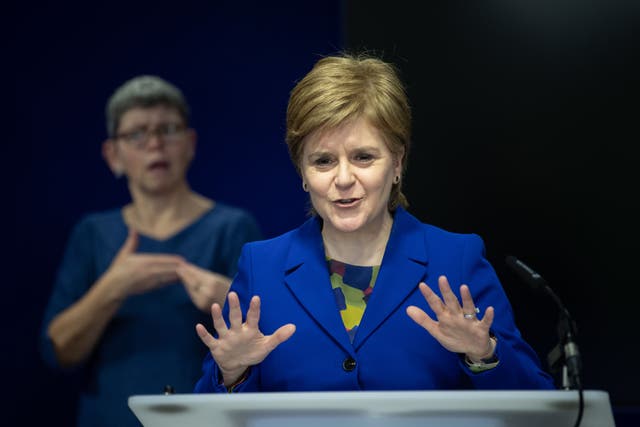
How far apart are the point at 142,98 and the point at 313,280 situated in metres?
1.70

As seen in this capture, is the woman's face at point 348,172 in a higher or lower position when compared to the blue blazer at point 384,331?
A: higher

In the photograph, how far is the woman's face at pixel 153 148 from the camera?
3279 millimetres

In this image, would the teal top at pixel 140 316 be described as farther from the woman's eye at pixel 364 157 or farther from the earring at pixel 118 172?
the woman's eye at pixel 364 157

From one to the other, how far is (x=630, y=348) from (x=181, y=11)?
6.82ft

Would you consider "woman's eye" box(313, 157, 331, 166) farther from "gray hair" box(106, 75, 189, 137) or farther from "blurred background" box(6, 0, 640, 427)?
"gray hair" box(106, 75, 189, 137)

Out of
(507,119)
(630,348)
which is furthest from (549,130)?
(630,348)

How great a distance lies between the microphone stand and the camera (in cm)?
149

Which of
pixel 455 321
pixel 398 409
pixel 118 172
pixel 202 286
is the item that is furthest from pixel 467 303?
pixel 118 172

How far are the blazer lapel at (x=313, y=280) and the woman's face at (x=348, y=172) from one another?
9cm

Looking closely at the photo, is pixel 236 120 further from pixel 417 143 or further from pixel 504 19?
pixel 504 19

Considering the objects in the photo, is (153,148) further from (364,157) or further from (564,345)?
(564,345)

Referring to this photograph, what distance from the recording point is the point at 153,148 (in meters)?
3.29

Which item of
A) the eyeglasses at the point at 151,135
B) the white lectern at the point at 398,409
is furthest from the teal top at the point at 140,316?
the white lectern at the point at 398,409

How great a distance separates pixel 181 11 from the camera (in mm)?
3434
